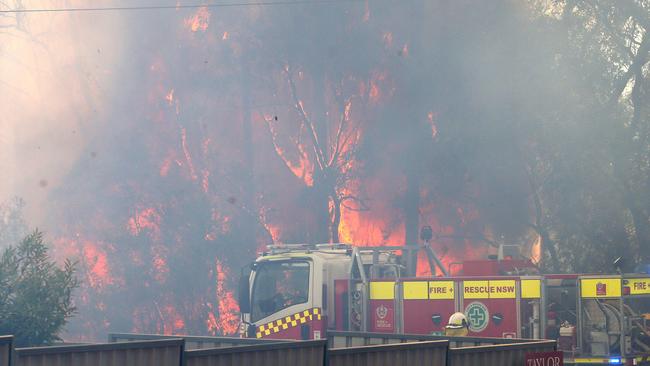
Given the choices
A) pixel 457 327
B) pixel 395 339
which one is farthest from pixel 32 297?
pixel 457 327

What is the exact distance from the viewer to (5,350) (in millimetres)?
6957

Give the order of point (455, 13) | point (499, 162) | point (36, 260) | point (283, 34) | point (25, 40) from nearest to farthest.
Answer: point (36, 260), point (499, 162), point (455, 13), point (283, 34), point (25, 40)

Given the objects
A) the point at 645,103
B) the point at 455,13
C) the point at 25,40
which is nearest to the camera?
the point at 645,103

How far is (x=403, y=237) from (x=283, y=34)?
954cm

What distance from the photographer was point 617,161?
1178 inches

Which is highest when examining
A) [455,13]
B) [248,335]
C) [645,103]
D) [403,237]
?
[455,13]

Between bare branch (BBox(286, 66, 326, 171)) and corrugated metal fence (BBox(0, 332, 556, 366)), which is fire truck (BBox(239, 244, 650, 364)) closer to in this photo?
corrugated metal fence (BBox(0, 332, 556, 366))

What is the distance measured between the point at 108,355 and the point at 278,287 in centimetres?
1034

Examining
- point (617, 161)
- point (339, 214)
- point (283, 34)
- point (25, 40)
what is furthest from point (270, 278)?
point (25, 40)

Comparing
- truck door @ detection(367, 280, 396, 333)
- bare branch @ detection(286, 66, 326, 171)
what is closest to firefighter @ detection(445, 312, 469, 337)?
truck door @ detection(367, 280, 396, 333)

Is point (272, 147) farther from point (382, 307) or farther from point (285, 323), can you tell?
point (382, 307)

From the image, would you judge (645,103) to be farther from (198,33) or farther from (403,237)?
(198,33)

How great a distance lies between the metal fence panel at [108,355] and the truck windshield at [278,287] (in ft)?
32.4

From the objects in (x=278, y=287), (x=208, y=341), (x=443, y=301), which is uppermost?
(x=278, y=287)
